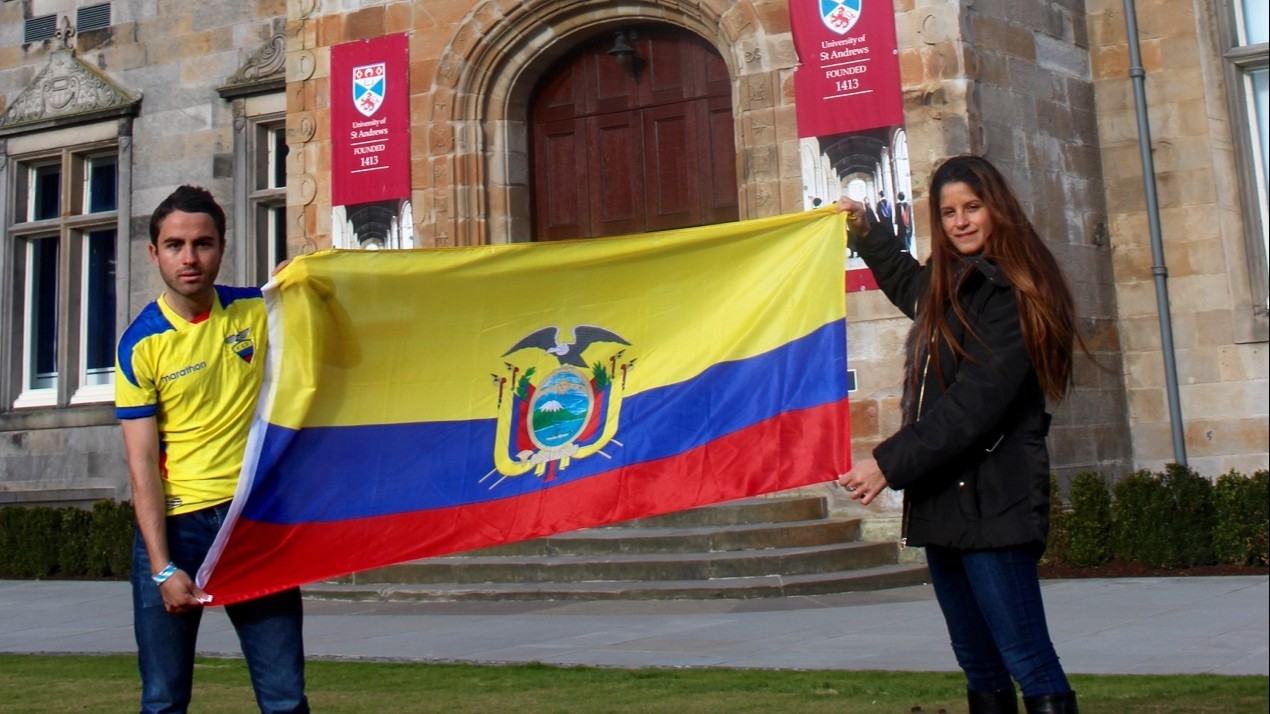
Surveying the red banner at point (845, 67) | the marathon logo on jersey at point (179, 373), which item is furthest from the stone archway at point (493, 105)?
the marathon logo on jersey at point (179, 373)

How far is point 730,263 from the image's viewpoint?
577cm

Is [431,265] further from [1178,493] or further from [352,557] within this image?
[1178,493]

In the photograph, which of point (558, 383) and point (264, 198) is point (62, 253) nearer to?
point (264, 198)

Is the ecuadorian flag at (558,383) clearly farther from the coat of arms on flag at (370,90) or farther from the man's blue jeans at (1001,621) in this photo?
the coat of arms on flag at (370,90)

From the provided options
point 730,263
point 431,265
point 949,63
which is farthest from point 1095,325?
point 431,265

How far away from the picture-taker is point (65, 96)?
1859 centimetres

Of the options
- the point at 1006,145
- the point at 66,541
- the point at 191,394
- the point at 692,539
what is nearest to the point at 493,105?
the point at 1006,145

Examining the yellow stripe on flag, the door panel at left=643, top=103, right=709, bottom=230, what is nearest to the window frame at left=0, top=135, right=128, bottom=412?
the door panel at left=643, top=103, right=709, bottom=230

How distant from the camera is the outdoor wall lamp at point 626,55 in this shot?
559 inches

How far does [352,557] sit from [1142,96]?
36.2ft

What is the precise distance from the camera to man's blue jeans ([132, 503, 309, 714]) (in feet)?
14.3

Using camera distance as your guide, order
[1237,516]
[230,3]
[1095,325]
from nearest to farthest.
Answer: [1237,516], [1095,325], [230,3]

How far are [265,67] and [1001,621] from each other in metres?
14.8

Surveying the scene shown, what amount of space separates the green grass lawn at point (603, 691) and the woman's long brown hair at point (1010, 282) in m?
2.25
